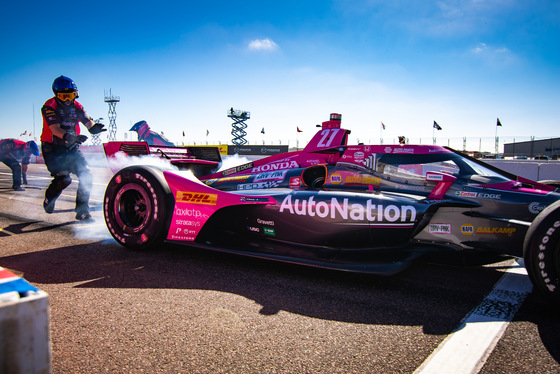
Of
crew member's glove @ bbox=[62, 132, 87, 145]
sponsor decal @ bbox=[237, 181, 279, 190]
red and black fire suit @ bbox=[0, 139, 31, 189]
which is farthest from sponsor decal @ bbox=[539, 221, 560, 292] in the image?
red and black fire suit @ bbox=[0, 139, 31, 189]

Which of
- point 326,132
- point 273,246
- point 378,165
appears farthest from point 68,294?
point 326,132

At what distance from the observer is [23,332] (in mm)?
932

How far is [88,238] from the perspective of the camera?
449 centimetres

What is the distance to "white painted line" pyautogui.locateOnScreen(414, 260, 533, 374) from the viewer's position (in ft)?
5.92

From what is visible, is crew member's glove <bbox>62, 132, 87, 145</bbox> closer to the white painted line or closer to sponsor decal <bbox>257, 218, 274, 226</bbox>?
sponsor decal <bbox>257, 218, 274, 226</bbox>

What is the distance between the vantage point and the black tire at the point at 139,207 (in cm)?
371

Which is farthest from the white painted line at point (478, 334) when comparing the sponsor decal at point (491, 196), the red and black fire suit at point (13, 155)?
the red and black fire suit at point (13, 155)

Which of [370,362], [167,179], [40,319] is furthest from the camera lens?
[167,179]

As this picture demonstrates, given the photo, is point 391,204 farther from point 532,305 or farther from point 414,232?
point 532,305

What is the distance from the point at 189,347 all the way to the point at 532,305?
2.40 meters

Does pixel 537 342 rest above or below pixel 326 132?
below

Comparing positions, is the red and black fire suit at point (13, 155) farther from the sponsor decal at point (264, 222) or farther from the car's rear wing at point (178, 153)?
the sponsor decal at point (264, 222)

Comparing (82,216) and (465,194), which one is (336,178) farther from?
(82,216)

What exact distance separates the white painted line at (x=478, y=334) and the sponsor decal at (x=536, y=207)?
62 centimetres
